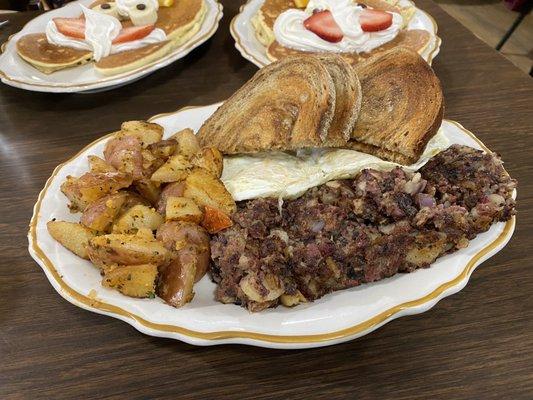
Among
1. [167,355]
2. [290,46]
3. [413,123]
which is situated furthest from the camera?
[290,46]

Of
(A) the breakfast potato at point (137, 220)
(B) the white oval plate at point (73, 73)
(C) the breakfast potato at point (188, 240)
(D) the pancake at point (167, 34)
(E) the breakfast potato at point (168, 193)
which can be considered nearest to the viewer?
(C) the breakfast potato at point (188, 240)

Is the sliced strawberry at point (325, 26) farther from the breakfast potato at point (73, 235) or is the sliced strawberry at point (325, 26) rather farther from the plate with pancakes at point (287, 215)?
the breakfast potato at point (73, 235)

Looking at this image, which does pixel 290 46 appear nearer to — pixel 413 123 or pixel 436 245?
pixel 413 123

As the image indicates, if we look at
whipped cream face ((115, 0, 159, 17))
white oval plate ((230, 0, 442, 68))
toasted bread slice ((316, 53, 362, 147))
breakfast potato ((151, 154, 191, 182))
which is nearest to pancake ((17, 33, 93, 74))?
whipped cream face ((115, 0, 159, 17))

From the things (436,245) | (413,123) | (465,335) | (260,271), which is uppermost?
(413,123)

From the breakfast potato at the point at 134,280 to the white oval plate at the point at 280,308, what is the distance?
0.09ft

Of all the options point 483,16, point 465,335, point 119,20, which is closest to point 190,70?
point 119,20

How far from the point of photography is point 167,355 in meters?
1.59

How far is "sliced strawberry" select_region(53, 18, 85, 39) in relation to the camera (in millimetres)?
2992

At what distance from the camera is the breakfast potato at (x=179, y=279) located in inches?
60.4

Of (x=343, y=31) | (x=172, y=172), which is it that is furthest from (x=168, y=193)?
(x=343, y=31)

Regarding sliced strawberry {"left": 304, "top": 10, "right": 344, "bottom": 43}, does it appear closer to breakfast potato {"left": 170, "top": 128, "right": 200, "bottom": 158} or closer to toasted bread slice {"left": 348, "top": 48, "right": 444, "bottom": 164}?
toasted bread slice {"left": 348, "top": 48, "right": 444, "bottom": 164}

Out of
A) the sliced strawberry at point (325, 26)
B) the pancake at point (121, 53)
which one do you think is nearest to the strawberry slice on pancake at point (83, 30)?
the pancake at point (121, 53)

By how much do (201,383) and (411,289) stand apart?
2.39 feet
